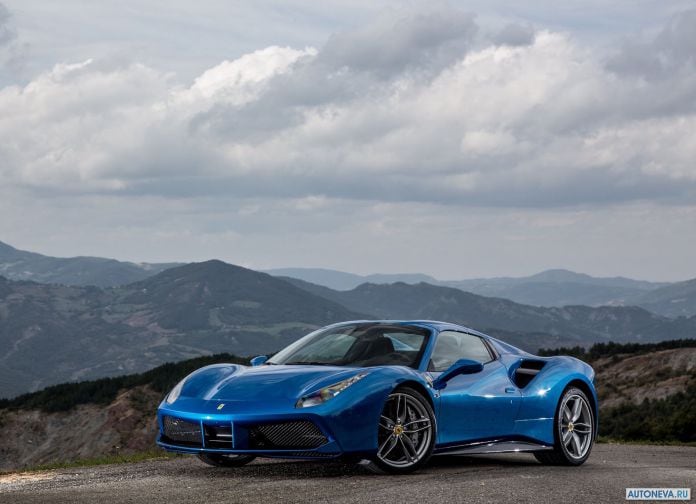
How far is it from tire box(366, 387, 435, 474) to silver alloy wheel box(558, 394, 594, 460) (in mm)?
2464

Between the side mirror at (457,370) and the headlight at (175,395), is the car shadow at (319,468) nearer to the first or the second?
the headlight at (175,395)

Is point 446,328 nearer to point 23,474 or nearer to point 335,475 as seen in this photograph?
point 335,475

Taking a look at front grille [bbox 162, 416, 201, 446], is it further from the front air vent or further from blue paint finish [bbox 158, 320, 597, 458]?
the front air vent

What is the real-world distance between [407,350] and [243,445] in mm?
2227

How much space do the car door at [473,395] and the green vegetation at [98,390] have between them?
62.7 m

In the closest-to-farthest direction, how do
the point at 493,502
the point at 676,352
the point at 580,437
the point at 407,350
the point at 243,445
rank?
1. the point at 493,502
2. the point at 243,445
3. the point at 407,350
4. the point at 580,437
5. the point at 676,352

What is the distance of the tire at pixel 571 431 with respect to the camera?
39.8 feet

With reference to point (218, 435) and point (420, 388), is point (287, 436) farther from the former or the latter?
point (420, 388)

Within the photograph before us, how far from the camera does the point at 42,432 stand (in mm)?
76375

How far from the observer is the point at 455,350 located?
11.5 metres

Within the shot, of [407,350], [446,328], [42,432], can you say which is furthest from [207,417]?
[42,432]

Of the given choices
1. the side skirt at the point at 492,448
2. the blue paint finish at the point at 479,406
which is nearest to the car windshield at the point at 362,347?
the blue paint finish at the point at 479,406

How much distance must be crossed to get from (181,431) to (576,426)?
16.4ft

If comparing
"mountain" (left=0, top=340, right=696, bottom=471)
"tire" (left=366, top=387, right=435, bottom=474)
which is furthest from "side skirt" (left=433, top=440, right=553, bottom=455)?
"mountain" (left=0, top=340, right=696, bottom=471)
